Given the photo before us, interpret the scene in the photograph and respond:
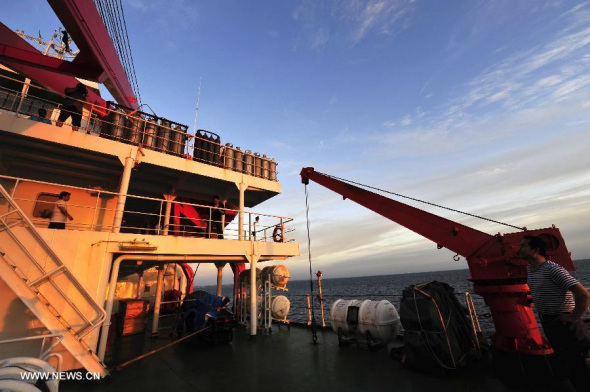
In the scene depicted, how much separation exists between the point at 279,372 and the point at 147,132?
9.31 metres

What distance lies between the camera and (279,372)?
6086mm

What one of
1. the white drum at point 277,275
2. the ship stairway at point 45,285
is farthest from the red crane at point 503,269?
the ship stairway at point 45,285

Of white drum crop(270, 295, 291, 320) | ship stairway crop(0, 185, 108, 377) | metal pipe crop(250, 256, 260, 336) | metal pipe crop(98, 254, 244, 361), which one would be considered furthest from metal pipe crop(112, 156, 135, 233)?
white drum crop(270, 295, 291, 320)

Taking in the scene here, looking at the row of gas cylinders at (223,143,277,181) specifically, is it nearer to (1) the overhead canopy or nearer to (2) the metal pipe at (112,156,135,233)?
(2) the metal pipe at (112,156,135,233)

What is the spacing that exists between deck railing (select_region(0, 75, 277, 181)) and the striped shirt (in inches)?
403

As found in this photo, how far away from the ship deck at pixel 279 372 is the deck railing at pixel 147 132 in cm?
714

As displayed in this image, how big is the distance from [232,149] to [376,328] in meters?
9.16

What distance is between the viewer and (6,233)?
5.74 metres

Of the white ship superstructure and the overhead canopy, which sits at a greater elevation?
the overhead canopy

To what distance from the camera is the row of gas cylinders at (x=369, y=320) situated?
24.7ft

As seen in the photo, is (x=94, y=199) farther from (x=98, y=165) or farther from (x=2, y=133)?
(x=2, y=133)

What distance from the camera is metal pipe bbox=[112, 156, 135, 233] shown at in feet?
24.8

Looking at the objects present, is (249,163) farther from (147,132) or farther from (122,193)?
(122,193)

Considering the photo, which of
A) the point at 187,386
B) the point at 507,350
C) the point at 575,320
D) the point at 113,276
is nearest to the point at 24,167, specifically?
the point at 113,276
